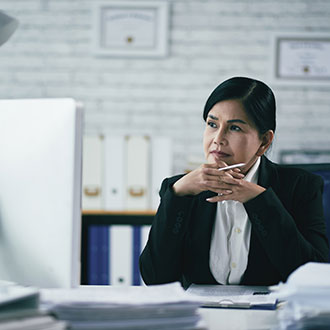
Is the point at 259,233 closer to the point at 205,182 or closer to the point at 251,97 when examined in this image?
the point at 205,182

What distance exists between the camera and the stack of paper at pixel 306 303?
74 centimetres

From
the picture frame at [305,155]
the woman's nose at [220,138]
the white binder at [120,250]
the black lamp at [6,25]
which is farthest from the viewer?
the picture frame at [305,155]

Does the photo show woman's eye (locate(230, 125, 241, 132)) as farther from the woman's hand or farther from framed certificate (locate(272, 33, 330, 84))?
framed certificate (locate(272, 33, 330, 84))

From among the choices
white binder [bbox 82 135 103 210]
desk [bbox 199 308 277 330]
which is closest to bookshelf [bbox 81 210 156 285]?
white binder [bbox 82 135 103 210]

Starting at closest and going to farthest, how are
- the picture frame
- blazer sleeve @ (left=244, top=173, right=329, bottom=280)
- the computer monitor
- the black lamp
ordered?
the computer monitor < the black lamp < blazer sleeve @ (left=244, top=173, right=329, bottom=280) < the picture frame

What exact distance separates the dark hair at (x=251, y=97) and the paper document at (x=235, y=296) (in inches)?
19.4

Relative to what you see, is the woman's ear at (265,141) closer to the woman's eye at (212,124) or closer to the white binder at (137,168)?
the woman's eye at (212,124)

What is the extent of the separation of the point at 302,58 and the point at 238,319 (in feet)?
8.09

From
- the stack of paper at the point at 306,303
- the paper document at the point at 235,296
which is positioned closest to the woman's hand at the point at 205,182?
the paper document at the point at 235,296

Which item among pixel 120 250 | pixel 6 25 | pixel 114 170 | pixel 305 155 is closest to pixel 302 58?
pixel 305 155

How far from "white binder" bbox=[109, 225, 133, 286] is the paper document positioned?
1.33 metres

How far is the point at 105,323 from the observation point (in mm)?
700

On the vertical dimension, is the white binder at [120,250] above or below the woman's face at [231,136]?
below

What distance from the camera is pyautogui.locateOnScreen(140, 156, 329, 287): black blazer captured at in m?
1.29
